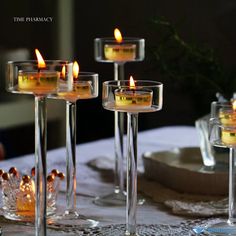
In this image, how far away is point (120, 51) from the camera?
1.43 metres

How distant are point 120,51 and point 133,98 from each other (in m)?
0.38

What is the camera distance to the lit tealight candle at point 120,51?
56.3 inches

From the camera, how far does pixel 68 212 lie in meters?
1.27

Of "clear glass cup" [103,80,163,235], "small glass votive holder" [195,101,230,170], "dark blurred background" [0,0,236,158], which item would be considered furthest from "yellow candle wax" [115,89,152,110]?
"dark blurred background" [0,0,236,158]

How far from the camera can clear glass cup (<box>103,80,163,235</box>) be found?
3.53 feet

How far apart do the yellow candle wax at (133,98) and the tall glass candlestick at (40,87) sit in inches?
4.3

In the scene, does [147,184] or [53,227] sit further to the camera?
[147,184]

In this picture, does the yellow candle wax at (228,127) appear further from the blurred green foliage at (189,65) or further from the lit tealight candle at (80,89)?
the blurred green foliage at (189,65)

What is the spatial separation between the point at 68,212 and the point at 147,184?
0.29 m

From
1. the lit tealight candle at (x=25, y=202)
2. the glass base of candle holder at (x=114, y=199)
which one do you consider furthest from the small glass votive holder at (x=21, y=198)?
the glass base of candle holder at (x=114, y=199)

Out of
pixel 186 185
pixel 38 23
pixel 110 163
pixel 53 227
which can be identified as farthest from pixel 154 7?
pixel 53 227

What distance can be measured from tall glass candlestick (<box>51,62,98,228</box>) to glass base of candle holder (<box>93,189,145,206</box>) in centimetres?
10

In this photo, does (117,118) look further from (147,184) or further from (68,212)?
(68,212)

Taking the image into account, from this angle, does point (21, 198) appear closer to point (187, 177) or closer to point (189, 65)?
point (187, 177)
